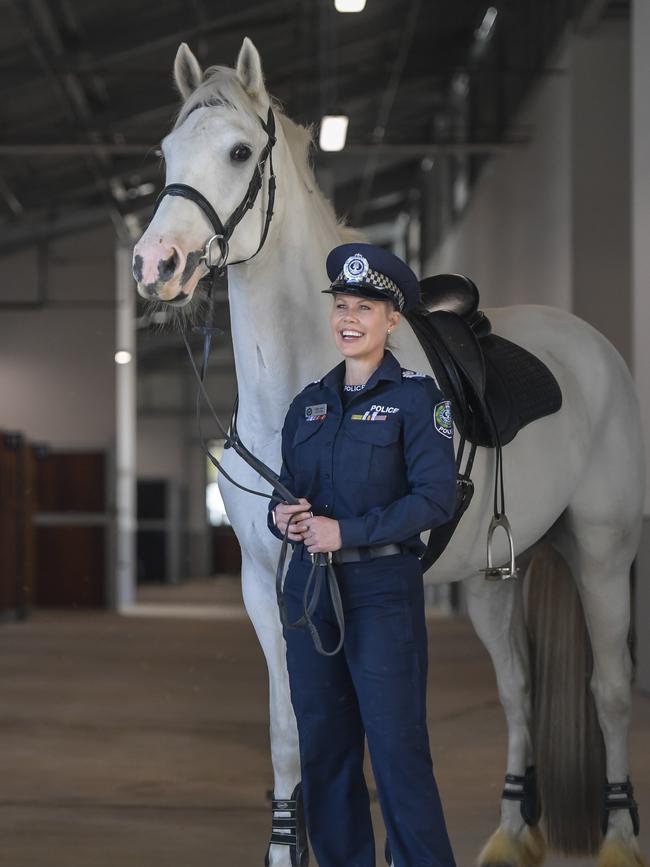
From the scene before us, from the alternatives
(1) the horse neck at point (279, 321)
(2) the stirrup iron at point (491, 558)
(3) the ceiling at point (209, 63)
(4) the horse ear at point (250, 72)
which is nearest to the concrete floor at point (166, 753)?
(2) the stirrup iron at point (491, 558)

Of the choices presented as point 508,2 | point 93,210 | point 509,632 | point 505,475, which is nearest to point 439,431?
point 505,475

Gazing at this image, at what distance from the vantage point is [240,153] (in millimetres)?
2439

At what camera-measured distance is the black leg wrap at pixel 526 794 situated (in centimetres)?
318

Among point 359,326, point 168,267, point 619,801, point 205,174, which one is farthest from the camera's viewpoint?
point 619,801

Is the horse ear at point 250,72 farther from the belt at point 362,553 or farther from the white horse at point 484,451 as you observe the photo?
the belt at point 362,553

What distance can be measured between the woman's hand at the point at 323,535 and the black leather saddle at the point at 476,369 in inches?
29.9

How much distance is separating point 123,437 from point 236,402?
13772 mm

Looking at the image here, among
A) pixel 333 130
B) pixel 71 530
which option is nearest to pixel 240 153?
pixel 333 130

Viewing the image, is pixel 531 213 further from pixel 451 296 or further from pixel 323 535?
pixel 323 535

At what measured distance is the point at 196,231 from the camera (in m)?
2.29

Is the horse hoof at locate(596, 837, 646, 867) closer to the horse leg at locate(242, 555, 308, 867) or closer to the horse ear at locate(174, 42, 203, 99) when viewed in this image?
the horse leg at locate(242, 555, 308, 867)

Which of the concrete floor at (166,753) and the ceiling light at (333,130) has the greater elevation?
the ceiling light at (333,130)

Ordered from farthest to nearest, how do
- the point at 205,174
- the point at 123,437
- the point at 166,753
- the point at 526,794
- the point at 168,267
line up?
the point at 123,437 → the point at 166,753 → the point at 526,794 → the point at 205,174 → the point at 168,267

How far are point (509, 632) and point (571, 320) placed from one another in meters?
0.88
